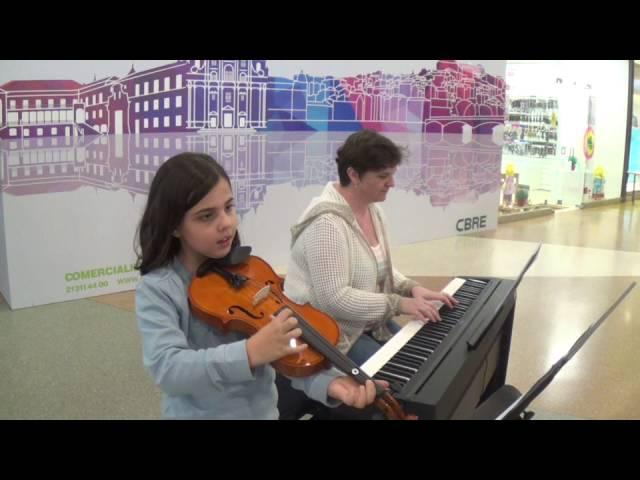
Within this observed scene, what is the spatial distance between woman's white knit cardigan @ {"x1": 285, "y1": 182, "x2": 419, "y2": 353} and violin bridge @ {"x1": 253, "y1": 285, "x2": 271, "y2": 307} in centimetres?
65

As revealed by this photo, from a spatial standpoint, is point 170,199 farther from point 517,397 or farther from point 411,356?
point 517,397

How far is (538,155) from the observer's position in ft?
33.1

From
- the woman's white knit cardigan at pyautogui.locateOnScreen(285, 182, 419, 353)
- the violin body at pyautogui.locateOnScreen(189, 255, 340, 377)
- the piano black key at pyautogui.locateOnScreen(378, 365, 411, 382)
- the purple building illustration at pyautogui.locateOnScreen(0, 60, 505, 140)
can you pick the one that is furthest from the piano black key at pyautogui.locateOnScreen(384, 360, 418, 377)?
the purple building illustration at pyautogui.locateOnScreen(0, 60, 505, 140)

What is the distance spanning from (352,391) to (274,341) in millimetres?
300

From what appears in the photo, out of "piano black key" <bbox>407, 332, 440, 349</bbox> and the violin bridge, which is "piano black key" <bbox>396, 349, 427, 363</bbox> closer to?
"piano black key" <bbox>407, 332, 440, 349</bbox>

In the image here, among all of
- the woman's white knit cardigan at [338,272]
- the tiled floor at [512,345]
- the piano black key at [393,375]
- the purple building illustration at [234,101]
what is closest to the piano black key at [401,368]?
Result: the piano black key at [393,375]

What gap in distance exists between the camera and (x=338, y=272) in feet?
7.55

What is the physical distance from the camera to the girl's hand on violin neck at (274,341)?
131cm

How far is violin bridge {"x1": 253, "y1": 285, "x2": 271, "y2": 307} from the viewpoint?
1.59 m

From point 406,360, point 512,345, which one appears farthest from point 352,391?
point 512,345
